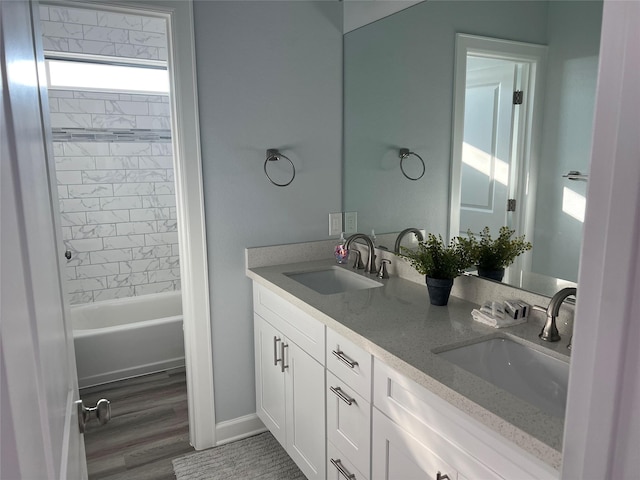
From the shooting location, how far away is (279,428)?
2.36m

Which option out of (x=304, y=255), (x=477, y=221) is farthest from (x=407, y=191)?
(x=304, y=255)

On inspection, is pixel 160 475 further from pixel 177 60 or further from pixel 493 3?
pixel 493 3

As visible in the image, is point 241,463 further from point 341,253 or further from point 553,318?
point 553,318

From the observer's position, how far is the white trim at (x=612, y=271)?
37 cm

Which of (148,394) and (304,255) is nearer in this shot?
(304,255)

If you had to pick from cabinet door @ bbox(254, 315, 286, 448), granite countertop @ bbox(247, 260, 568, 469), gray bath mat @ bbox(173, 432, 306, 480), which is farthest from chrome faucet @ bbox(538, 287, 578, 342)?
gray bath mat @ bbox(173, 432, 306, 480)

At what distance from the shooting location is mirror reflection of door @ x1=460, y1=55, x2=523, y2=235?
173 centimetres

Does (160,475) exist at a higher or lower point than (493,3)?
lower

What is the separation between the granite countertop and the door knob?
0.77 meters

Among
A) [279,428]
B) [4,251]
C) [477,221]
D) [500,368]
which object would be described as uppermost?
[4,251]

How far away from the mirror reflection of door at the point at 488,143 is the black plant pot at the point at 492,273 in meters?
0.15

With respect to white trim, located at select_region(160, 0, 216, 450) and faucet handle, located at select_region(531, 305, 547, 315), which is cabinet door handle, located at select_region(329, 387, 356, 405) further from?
white trim, located at select_region(160, 0, 216, 450)

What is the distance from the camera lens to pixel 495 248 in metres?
1.79

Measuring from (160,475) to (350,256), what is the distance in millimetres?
1452
